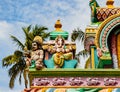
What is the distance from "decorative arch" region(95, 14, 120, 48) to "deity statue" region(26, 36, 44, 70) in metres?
1.87

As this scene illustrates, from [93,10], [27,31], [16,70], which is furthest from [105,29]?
[27,31]

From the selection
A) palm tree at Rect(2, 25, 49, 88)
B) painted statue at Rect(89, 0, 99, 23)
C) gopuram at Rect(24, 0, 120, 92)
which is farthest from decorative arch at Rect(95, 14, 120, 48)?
palm tree at Rect(2, 25, 49, 88)

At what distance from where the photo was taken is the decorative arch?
12305 millimetres

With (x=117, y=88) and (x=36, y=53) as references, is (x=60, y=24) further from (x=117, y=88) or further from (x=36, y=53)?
(x=117, y=88)

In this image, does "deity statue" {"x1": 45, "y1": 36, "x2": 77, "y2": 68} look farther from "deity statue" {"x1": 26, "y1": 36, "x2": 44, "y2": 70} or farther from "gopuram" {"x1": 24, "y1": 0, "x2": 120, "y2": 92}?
"deity statue" {"x1": 26, "y1": 36, "x2": 44, "y2": 70}

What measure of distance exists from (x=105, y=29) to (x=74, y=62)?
5.11ft

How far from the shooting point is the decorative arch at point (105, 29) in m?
12.3

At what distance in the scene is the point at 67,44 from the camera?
12.2 metres

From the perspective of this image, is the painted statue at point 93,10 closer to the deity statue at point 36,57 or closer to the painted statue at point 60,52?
the painted statue at point 60,52

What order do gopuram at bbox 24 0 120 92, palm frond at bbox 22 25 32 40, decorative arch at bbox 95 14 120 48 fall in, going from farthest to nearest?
palm frond at bbox 22 25 32 40, decorative arch at bbox 95 14 120 48, gopuram at bbox 24 0 120 92

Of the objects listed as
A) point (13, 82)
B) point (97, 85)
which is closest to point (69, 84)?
point (97, 85)

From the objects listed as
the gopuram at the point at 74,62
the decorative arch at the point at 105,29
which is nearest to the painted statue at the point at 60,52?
the gopuram at the point at 74,62

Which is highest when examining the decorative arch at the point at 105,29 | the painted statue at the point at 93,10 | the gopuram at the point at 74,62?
the painted statue at the point at 93,10

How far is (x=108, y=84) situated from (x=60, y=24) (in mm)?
2890
